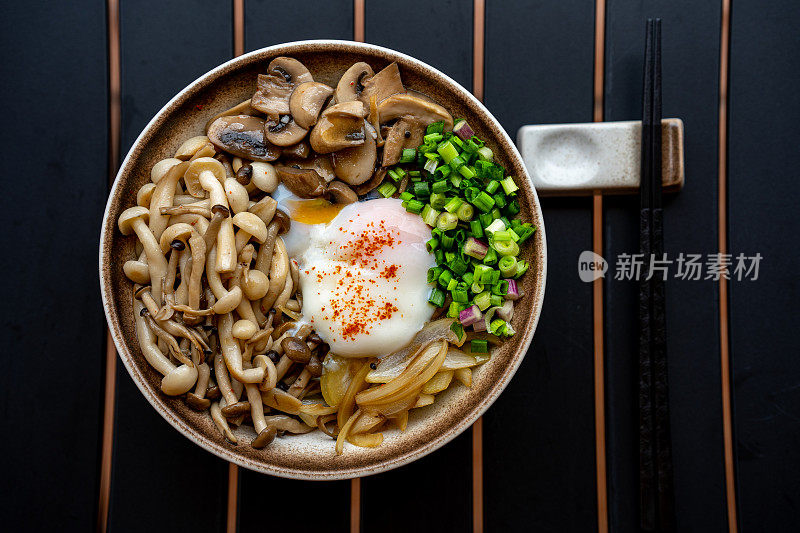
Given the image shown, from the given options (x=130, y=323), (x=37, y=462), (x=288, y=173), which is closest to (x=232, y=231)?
(x=288, y=173)

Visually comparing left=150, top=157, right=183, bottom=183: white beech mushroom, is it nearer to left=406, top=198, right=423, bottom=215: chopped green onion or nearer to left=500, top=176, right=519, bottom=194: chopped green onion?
left=406, top=198, right=423, bottom=215: chopped green onion

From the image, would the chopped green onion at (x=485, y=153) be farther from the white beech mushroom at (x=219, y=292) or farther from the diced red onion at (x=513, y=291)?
the white beech mushroom at (x=219, y=292)

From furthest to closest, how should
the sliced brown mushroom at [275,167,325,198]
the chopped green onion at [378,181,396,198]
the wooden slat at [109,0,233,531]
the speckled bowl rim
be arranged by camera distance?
the wooden slat at [109,0,233,531] → the chopped green onion at [378,181,396,198] → the sliced brown mushroom at [275,167,325,198] → the speckled bowl rim

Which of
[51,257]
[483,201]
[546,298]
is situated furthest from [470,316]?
[51,257]

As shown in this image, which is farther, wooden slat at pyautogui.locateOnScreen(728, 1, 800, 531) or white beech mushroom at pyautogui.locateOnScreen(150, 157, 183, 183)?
wooden slat at pyautogui.locateOnScreen(728, 1, 800, 531)

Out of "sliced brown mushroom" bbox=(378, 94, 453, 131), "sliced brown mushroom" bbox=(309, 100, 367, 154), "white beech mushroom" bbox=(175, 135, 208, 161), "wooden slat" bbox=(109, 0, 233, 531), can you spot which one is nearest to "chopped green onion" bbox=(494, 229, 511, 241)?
"sliced brown mushroom" bbox=(378, 94, 453, 131)
